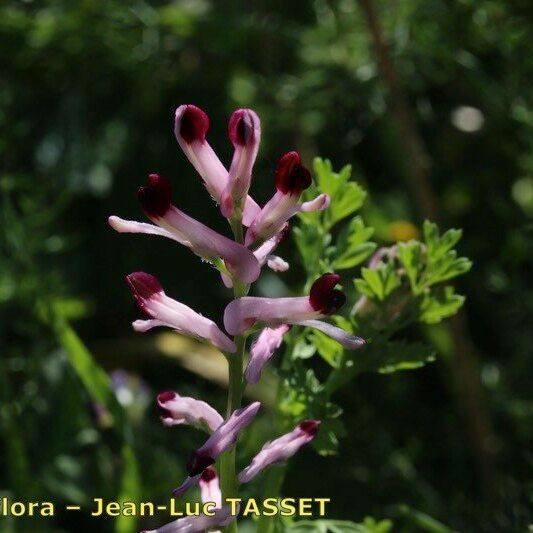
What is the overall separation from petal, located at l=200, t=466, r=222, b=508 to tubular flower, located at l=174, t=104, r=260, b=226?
12.6 inches

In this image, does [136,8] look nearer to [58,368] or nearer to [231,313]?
[58,368]

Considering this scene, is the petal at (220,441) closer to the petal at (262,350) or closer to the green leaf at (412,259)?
the petal at (262,350)

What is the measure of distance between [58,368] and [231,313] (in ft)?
4.49

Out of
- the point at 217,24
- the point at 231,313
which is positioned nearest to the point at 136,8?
the point at 217,24

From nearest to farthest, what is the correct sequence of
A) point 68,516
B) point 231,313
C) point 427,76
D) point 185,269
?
1. point 231,313
2. point 68,516
3. point 427,76
4. point 185,269

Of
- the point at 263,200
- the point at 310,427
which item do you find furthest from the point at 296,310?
the point at 263,200

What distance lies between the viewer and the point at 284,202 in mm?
1162

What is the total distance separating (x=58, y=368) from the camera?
2.39 meters

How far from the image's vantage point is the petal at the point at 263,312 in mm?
1126

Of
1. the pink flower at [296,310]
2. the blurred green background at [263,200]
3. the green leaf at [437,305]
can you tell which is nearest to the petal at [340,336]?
the pink flower at [296,310]

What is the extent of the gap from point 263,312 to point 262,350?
0.21 feet

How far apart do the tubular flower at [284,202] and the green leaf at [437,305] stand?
1.09 feet

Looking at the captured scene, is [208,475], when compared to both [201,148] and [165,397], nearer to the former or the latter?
[165,397]

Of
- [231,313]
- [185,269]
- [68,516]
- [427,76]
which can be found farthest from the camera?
[185,269]
